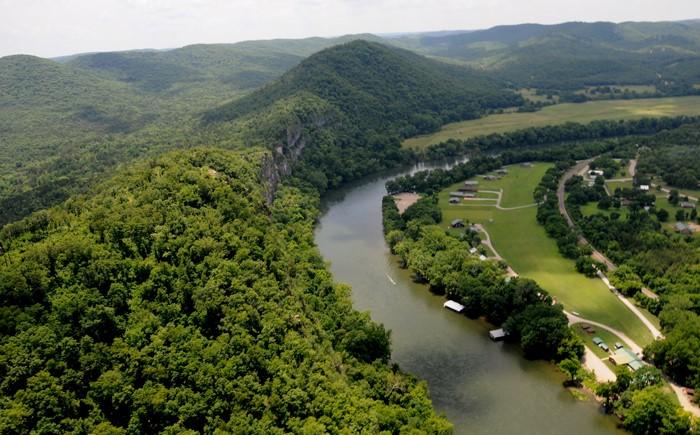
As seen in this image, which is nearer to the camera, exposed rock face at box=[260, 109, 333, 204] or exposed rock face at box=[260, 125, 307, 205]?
exposed rock face at box=[260, 125, 307, 205]

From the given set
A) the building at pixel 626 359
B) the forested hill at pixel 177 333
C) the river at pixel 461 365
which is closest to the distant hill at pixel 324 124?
the river at pixel 461 365

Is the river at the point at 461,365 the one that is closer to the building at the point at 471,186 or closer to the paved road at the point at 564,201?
the paved road at the point at 564,201

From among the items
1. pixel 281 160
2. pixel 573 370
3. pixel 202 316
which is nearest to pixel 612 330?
pixel 573 370

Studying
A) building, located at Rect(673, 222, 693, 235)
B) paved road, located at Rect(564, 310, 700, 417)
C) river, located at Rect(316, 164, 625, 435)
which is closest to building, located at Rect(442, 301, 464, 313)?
river, located at Rect(316, 164, 625, 435)

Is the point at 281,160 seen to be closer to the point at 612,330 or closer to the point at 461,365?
the point at 461,365

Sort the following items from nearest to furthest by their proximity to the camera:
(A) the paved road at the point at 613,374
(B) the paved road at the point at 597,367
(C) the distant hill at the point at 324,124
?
(A) the paved road at the point at 613,374
(B) the paved road at the point at 597,367
(C) the distant hill at the point at 324,124

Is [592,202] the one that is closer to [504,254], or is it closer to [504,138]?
[504,254]

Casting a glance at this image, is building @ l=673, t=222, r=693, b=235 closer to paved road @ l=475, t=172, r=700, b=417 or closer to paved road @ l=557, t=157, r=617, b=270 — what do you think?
paved road @ l=557, t=157, r=617, b=270
